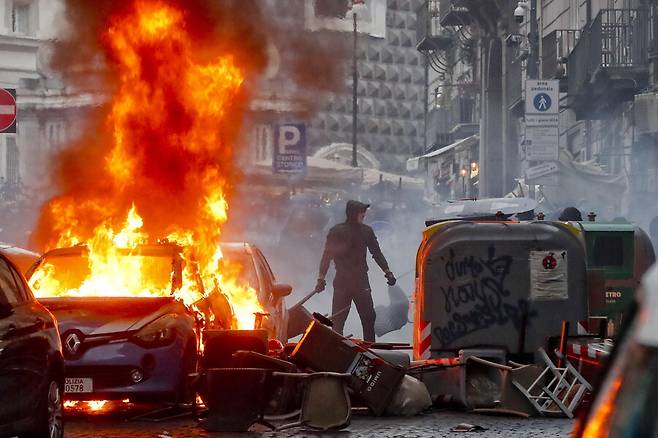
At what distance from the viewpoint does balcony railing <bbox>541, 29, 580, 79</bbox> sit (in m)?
43.4

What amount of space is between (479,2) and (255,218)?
1512 centimetres

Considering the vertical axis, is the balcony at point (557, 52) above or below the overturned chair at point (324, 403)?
above

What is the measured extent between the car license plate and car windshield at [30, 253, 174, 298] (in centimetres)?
154

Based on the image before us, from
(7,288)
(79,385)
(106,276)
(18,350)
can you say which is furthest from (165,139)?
(18,350)

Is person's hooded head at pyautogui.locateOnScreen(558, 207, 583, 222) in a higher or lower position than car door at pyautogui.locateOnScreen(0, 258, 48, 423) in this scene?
higher

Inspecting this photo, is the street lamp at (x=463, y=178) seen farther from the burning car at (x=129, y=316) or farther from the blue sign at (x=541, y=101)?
the burning car at (x=129, y=316)

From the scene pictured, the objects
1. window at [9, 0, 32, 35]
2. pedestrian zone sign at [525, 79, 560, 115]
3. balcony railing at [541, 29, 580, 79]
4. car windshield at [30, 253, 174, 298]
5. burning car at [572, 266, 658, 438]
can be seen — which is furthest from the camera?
window at [9, 0, 32, 35]

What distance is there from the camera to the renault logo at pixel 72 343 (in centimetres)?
1095

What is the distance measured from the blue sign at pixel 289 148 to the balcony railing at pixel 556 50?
38.5 ft

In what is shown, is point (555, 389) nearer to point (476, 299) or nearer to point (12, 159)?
point (476, 299)

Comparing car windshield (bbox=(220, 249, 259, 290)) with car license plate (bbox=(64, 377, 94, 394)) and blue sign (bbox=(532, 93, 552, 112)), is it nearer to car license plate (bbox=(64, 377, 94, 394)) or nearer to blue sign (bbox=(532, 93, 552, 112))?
car license plate (bbox=(64, 377, 94, 394))

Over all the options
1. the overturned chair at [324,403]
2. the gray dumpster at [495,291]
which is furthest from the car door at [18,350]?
the gray dumpster at [495,291]

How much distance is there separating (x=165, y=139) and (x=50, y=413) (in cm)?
846

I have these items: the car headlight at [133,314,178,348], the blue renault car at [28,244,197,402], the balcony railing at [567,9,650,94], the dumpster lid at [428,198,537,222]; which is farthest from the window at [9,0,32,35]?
the car headlight at [133,314,178,348]
